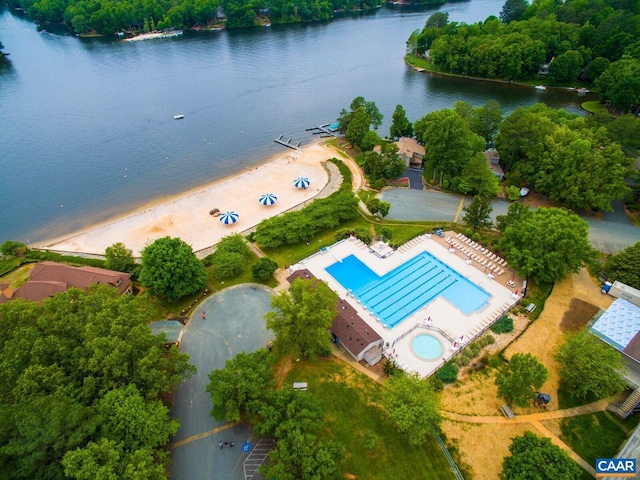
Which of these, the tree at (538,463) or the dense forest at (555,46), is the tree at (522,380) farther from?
the dense forest at (555,46)

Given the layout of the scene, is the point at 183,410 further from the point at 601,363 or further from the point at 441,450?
the point at 601,363

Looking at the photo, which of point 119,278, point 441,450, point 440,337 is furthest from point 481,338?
point 119,278

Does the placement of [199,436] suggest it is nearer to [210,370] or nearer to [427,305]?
[210,370]

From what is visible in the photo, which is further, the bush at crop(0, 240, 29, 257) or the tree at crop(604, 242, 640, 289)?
the bush at crop(0, 240, 29, 257)

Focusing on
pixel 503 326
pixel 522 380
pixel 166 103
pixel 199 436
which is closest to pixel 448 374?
pixel 522 380

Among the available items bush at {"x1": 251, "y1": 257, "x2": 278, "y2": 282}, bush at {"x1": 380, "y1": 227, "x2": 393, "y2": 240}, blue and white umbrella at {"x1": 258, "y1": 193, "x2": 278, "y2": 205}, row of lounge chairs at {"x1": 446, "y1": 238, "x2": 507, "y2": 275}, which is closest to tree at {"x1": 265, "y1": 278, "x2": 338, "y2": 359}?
bush at {"x1": 251, "y1": 257, "x2": 278, "y2": 282}

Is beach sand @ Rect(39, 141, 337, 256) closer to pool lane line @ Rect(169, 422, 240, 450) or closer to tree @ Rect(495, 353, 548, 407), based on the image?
pool lane line @ Rect(169, 422, 240, 450)
